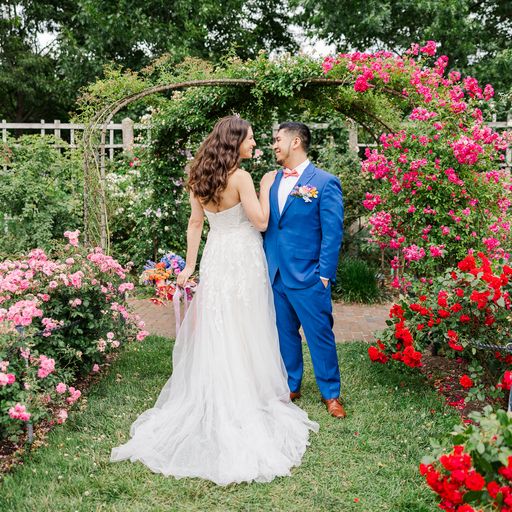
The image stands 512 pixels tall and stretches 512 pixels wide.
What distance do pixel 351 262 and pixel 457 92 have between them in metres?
3.59

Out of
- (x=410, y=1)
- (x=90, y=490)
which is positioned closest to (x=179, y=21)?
(x=410, y=1)

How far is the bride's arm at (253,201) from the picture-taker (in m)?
3.53

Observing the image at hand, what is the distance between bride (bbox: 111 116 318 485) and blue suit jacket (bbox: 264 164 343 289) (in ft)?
0.37

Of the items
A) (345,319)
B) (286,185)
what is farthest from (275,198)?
(345,319)

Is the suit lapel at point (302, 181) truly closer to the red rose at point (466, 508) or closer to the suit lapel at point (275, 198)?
the suit lapel at point (275, 198)

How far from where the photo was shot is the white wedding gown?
3105 mm

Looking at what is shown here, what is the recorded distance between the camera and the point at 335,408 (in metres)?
3.80

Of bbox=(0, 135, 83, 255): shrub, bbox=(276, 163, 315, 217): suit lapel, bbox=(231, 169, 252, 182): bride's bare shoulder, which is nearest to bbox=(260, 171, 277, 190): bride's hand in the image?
bbox=(276, 163, 315, 217): suit lapel

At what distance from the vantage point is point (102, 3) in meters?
13.3

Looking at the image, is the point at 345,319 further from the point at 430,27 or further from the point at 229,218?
the point at 430,27

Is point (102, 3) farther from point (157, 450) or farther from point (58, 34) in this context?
point (157, 450)

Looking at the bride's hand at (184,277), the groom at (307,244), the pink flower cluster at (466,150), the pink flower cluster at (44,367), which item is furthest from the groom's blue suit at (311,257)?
the pink flower cluster at (44,367)

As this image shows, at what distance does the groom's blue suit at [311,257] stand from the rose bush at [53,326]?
1256 millimetres

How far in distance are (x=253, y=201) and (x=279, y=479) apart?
168cm
